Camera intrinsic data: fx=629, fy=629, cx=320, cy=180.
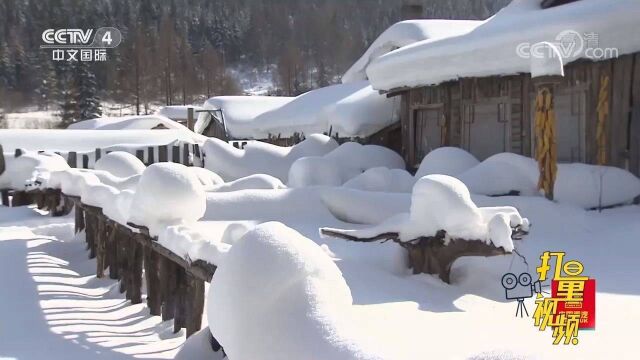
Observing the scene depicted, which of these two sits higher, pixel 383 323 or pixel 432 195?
pixel 432 195

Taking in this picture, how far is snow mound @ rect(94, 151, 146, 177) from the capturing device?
1141 centimetres

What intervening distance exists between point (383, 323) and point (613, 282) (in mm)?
2848

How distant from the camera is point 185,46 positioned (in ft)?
218

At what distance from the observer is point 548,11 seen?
34.0ft

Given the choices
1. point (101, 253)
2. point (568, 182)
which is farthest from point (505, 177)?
point (101, 253)

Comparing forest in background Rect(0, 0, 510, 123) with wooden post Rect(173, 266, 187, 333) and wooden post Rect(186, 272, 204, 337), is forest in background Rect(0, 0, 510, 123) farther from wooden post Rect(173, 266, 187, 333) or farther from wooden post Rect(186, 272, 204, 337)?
wooden post Rect(186, 272, 204, 337)

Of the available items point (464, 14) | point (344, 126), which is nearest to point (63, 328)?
point (344, 126)

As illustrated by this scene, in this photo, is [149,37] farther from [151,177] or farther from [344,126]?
[151,177]

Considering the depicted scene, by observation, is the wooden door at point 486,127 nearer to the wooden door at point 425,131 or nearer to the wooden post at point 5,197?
the wooden door at point 425,131

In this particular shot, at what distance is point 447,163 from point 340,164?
7.43 ft

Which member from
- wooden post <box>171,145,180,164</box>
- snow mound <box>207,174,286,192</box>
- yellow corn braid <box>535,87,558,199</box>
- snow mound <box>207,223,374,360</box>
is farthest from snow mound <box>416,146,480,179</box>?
snow mound <box>207,223,374,360</box>

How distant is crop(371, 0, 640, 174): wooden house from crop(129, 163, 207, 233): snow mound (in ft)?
15.7

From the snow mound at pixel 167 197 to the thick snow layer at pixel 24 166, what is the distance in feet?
27.9

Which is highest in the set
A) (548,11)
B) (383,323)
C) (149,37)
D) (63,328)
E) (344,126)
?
(149,37)
